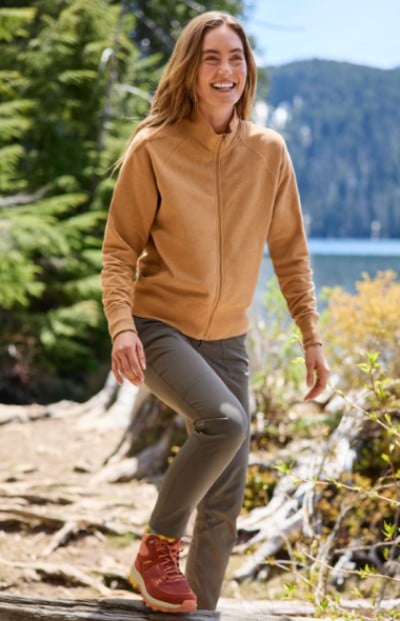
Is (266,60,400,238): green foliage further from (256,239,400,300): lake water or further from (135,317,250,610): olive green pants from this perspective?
(135,317,250,610): olive green pants

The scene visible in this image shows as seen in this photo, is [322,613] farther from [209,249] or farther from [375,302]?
[375,302]

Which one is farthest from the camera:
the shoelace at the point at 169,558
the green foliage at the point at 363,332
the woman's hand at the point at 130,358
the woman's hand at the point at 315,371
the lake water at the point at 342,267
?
the lake water at the point at 342,267

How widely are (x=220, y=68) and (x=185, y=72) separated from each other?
12 centimetres

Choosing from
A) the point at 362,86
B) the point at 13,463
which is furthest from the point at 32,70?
the point at 362,86

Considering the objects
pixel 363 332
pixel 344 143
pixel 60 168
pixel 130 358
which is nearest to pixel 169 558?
pixel 130 358

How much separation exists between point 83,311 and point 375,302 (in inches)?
208

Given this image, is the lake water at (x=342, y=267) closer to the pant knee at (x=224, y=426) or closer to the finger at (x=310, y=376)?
the finger at (x=310, y=376)

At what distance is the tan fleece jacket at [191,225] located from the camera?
2314 millimetres

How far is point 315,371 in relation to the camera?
255cm

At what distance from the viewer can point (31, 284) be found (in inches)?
334

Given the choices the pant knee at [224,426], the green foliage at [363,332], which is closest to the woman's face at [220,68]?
the pant knee at [224,426]

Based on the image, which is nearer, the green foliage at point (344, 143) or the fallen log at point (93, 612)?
the fallen log at point (93, 612)

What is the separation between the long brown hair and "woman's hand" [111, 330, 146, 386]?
2.39 ft

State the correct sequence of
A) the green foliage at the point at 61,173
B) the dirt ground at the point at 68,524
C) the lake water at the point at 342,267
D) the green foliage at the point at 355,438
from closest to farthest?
the dirt ground at the point at 68,524 < the green foliage at the point at 355,438 < the green foliage at the point at 61,173 < the lake water at the point at 342,267
